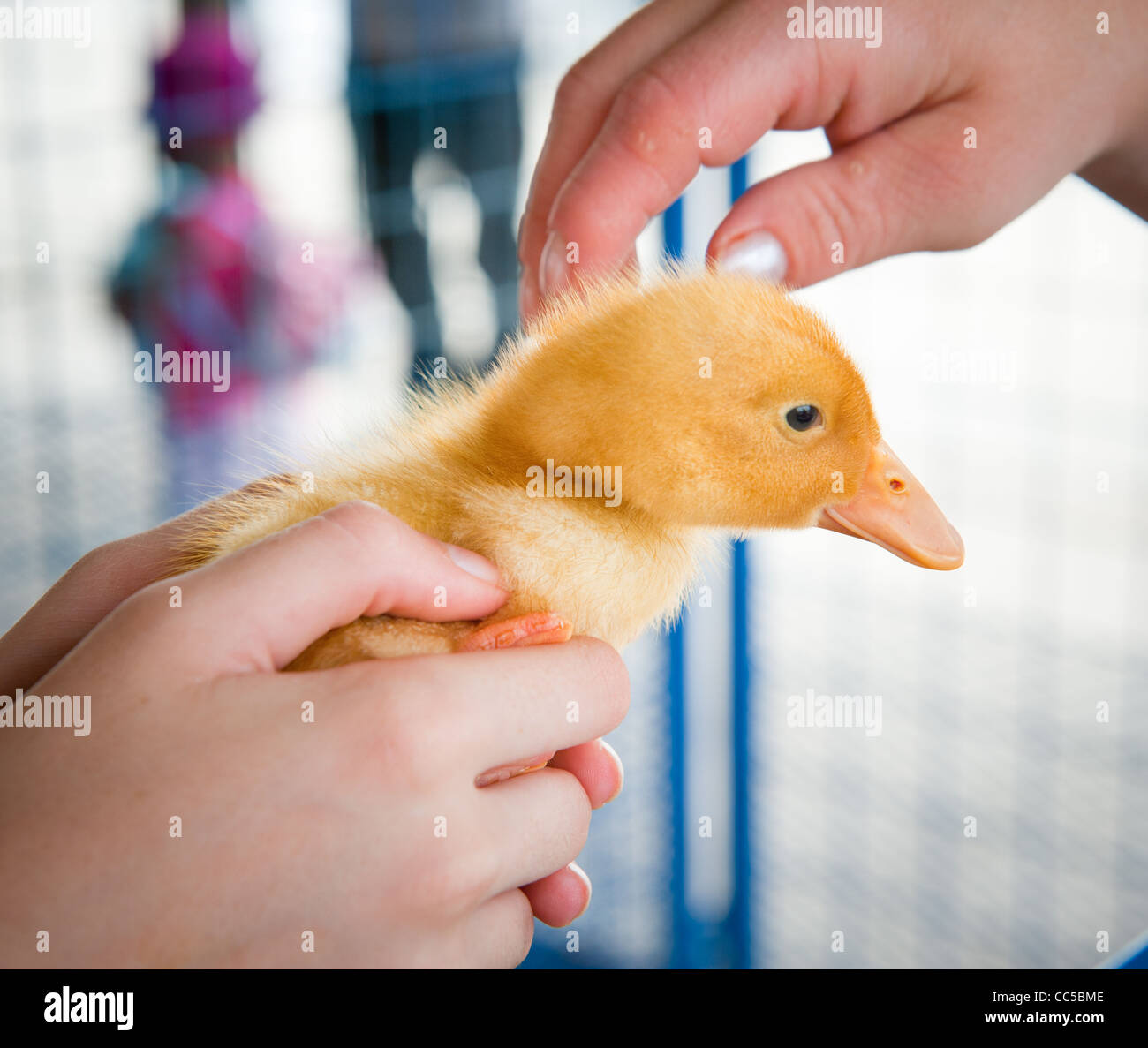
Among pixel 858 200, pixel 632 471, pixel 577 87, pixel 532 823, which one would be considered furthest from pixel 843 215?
pixel 532 823

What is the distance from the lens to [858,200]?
3.10ft

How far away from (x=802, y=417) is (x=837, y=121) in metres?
0.41

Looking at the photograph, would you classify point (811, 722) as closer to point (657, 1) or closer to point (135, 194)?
point (657, 1)

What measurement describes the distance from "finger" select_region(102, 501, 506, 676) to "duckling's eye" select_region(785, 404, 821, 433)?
273 millimetres

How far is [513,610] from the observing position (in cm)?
69

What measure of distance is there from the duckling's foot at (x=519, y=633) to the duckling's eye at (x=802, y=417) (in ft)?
0.74

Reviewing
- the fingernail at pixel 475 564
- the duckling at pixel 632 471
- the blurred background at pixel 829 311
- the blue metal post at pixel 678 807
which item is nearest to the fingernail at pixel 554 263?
the duckling at pixel 632 471

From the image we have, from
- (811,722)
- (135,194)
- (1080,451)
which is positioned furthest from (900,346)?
(135,194)

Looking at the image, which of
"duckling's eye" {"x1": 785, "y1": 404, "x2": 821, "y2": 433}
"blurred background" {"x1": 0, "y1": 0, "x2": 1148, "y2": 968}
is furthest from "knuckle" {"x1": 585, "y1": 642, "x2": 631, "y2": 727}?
"blurred background" {"x1": 0, "y1": 0, "x2": 1148, "y2": 968}

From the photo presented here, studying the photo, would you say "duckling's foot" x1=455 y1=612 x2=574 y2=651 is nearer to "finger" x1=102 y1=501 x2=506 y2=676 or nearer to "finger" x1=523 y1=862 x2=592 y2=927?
"finger" x1=102 y1=501 x2=506 y2=676

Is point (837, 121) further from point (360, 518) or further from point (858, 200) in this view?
point (360, 518)

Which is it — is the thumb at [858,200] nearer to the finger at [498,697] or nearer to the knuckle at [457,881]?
the finger at [498,697]
